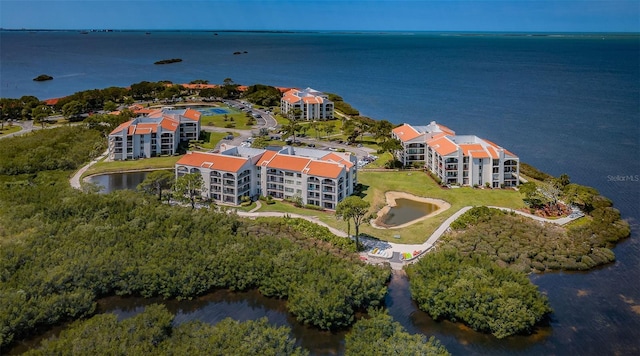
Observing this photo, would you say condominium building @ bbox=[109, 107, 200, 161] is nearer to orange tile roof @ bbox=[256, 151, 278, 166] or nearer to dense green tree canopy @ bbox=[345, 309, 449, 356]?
orange tile roof @ bbox=[256, 151, 278, 166]

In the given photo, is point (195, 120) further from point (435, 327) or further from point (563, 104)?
point (563, 104)

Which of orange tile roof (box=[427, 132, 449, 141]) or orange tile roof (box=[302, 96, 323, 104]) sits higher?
orange tile roof (box=[302, 96, 323, 104])

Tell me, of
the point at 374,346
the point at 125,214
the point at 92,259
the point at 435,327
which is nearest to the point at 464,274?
the point at 435,327

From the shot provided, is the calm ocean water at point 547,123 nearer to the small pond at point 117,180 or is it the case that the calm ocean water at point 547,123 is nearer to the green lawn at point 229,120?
the green lawn at point 229,120

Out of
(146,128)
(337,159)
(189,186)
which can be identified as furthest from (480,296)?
(146,128)

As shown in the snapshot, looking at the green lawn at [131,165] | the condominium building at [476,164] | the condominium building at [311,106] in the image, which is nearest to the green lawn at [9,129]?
the green lawn at [131,165]

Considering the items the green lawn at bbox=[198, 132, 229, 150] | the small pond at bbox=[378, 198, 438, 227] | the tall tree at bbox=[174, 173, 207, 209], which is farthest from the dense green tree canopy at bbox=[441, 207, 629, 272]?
the green lawn at bbox=[198, 132, 229, 150]
